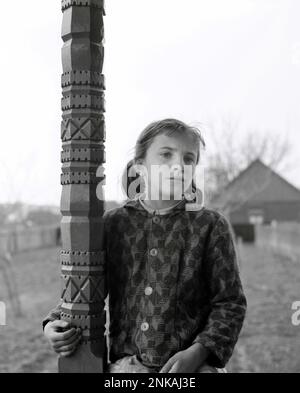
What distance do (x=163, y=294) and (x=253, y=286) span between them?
9503 mm

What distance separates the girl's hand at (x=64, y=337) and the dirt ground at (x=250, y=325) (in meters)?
4.30

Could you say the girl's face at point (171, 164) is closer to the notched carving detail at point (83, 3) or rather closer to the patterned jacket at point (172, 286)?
the patterned jacket at point (172, 286)

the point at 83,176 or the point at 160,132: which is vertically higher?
the point at 160,132

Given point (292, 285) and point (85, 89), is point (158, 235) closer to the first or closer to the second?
point (85, 89)

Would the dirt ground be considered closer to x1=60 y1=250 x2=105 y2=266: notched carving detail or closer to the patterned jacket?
the patterned jacket

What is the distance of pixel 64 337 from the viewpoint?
5.03ft

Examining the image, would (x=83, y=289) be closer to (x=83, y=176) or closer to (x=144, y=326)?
(x=144, y=326)

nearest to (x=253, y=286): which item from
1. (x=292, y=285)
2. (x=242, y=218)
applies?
(x=292, y=285)

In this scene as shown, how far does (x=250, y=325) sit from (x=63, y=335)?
6625mm

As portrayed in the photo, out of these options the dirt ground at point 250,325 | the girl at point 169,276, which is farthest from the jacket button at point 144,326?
the dirt ground at point 250,325

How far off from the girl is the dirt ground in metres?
4.15

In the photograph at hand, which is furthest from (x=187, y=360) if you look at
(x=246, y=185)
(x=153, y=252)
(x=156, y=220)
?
(x=246, y=185)

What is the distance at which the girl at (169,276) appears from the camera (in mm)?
1569

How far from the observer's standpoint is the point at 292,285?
10742mm
